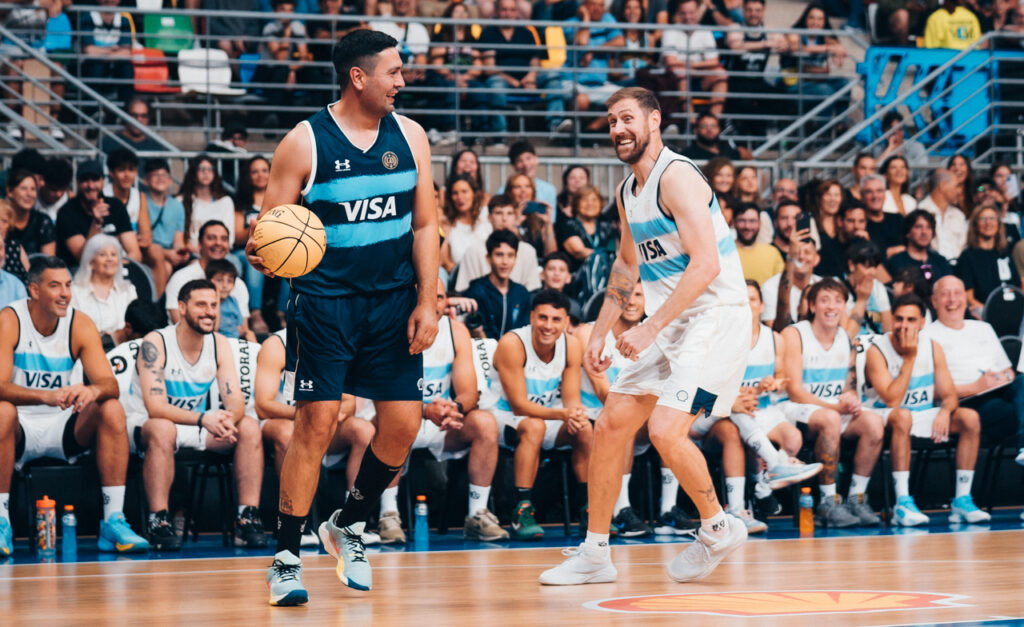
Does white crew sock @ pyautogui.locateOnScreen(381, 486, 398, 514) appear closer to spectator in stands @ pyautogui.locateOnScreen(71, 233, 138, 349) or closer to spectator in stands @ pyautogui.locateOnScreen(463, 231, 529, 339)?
spectator in stands @ pyautogui.locateOnScreen(463, 231, 529, 339)

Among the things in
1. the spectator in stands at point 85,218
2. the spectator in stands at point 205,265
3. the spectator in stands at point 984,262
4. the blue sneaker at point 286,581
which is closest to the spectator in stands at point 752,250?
the spectator in stands at point 984,262

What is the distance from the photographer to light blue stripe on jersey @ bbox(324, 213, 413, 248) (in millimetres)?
5766

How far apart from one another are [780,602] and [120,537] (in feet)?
15.8

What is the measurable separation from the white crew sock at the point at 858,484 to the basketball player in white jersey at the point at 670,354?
379 cm

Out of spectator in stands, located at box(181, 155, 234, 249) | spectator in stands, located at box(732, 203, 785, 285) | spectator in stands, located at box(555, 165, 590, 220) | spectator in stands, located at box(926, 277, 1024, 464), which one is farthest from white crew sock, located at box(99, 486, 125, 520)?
spectator in stands, located at box(926, 277, 1024, 464)

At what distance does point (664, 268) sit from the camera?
21.1 ft

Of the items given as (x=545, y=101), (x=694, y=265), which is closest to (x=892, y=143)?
(x=545, y=101)

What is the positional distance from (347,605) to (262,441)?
374 centimetres

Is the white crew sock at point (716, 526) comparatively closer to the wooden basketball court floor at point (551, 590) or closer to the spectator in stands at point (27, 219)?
the wooden basketball court floor at point (551, 590)

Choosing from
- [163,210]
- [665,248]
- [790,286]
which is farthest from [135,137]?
[665,248]

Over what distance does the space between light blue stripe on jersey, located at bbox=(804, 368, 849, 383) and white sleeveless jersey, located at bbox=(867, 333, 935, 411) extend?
0.37 meters

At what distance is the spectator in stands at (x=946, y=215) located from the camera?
1309 cm

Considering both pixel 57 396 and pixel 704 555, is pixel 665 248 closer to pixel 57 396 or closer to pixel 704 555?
pixel 704 555

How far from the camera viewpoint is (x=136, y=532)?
370 inches
